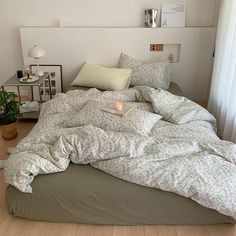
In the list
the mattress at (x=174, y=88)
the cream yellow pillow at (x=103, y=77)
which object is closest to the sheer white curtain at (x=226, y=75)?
the mattress at (x=174, y=88)

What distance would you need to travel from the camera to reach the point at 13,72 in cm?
355

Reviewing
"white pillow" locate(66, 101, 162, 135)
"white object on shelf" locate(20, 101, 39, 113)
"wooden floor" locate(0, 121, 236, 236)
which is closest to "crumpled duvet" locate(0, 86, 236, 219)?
"white pillow" locate(66, 101, 162, 135)

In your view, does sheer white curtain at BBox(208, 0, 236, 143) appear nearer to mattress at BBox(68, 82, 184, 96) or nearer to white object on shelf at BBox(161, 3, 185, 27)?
mattress at BBox(68, 82, 184, 96)

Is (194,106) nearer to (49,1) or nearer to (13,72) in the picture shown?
(49,1)

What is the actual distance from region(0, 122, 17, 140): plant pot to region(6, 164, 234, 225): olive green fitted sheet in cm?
110

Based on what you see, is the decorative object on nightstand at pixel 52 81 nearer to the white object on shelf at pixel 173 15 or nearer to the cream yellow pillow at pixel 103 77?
the cream yellow pillow at pixel 103 77

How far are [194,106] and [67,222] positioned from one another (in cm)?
137

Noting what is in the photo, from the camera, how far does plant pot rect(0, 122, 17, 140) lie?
2646 millimetres

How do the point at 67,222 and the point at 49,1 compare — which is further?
the point at 49,1

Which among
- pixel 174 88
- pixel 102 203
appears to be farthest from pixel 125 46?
pixel 102 203

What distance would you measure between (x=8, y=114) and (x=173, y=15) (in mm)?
2046

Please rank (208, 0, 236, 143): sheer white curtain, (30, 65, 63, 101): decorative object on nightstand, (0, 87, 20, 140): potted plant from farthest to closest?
(30, 65, 63, 101): decorative object on nightstand
(0, 87, 20, 140): potted plant
(208, 0, 236, 143): sheer white curtain

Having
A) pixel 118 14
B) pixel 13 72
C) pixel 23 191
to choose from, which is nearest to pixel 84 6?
pixel 118 14

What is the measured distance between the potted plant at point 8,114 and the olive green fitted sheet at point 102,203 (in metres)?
1.10
